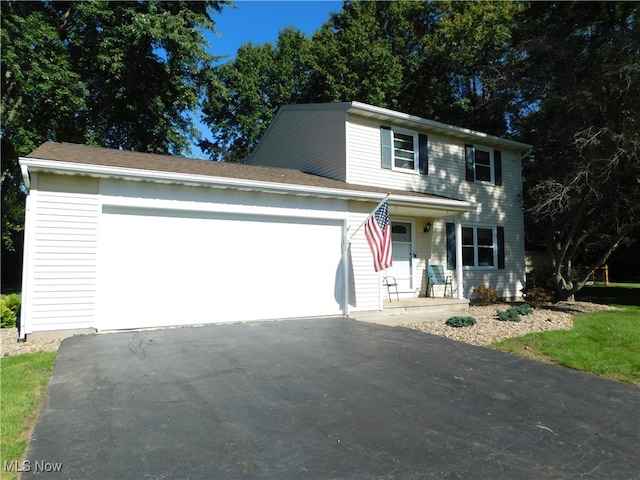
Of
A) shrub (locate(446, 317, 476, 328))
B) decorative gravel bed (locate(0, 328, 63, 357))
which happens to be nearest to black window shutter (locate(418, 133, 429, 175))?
shrub (locate(446, 317, 476, 328))

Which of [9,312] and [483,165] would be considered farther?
[483,165]

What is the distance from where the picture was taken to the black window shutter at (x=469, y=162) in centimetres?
1424

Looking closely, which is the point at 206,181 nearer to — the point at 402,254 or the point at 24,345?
the point at 24,345

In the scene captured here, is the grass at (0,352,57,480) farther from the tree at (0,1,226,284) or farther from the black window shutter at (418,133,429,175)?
the tree at (0,1,226,284)

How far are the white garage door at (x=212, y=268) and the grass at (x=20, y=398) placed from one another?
1.89 metres

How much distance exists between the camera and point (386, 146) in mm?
12516

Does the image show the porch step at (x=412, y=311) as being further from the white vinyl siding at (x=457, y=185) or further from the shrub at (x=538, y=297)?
the white vinyl siding at (x=457, y=185)

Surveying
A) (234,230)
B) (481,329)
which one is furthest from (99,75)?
(481,329)

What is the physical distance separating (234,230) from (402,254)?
5.95m

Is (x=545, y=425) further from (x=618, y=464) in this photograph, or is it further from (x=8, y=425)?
(x=8, y=425)

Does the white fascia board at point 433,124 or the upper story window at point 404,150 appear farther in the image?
the upper story window at point 404,150

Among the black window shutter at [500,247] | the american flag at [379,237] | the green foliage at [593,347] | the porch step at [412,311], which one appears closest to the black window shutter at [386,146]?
the american flag at [379,237]

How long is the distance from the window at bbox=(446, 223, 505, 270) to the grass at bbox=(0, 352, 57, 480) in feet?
Answer: 36.2

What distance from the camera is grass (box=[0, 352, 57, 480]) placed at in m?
3.08
